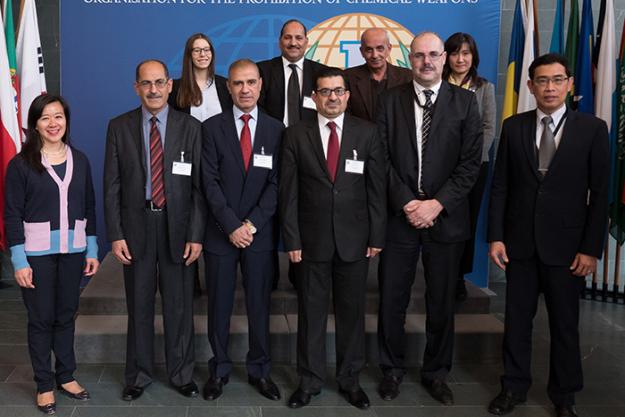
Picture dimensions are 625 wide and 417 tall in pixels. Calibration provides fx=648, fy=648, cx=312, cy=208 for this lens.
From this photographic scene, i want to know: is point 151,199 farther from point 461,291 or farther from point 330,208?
point 461,291

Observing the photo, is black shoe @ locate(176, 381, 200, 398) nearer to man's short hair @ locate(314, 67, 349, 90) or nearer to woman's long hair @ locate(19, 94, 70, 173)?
woman's long hair @ locate(19, 94, 70, 173)

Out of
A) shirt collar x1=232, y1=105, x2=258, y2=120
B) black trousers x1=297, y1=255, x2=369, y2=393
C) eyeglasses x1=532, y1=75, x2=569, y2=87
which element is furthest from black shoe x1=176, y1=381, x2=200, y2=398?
eyeglasses x1=532, y1=75, x2=569, y2=87

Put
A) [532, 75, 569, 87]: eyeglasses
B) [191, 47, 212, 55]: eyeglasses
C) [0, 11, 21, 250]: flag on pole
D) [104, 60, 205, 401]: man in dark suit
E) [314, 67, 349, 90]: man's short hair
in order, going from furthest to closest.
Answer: [0, 11, 21, 250]: flag on pole < [191, 47, 212, 55]: eyeglasses < [104, 60, 205, 401]: man in dark suit < [314, 67, 349, 90]: man's short hair < [532, 75, 569, 87]: eyeglasses

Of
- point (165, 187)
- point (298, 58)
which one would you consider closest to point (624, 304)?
point (298, 58)

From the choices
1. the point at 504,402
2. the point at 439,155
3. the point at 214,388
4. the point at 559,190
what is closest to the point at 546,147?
the point at 559,190

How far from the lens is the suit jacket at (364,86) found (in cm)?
388

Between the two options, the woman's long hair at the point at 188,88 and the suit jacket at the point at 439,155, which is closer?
the suit jacket at the point at 439,155

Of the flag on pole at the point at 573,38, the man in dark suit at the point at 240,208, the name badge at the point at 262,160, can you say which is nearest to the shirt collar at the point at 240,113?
the man in dark suit at the point at 240,208

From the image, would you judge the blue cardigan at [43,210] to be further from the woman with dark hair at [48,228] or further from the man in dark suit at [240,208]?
the man in dark suit at [240,208]

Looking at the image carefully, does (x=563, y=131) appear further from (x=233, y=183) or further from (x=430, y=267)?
(x=233, y=183)

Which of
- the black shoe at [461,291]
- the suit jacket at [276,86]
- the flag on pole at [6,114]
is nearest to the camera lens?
the suit jacket at [276,86]

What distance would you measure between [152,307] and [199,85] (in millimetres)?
1331

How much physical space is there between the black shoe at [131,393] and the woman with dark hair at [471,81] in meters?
2.09

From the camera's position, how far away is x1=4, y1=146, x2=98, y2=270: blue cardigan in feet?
10.0
